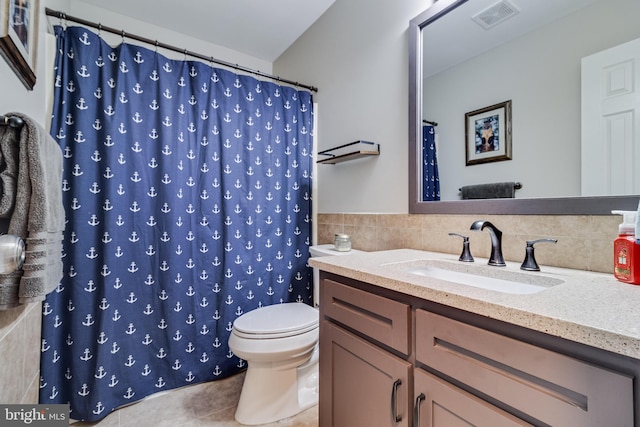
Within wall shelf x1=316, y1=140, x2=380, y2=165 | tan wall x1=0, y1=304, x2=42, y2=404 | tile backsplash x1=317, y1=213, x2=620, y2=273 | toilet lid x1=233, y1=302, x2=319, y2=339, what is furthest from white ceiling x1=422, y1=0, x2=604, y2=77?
tan wall x1=0, y1=304, x2=42, y2=404

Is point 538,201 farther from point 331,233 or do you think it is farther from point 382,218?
point 331,233

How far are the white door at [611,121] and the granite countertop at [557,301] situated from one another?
283mm

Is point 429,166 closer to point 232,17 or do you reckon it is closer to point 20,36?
point 20,36

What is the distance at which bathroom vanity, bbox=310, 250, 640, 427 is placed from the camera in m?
0.45

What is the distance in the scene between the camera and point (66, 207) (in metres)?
1.32

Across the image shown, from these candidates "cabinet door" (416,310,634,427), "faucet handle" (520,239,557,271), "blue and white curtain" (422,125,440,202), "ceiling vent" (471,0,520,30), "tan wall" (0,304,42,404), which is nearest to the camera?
"cabinet door" (416,310,634,427)

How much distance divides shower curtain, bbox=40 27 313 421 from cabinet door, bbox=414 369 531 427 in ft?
4.38

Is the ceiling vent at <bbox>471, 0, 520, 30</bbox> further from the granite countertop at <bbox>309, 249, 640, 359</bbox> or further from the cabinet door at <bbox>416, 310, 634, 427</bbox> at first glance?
the cabinet door at <bbox>416, 310, 634, 427</bbox>

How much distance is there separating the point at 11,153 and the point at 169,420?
1.36 meters

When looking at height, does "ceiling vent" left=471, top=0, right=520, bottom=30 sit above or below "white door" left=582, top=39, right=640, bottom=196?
above

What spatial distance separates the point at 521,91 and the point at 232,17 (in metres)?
1.93

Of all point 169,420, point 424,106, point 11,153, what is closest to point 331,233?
point 424,106

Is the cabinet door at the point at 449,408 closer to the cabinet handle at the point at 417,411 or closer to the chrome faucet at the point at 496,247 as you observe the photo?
the cabinet handle at the point at 417,411

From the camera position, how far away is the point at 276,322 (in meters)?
1.41
